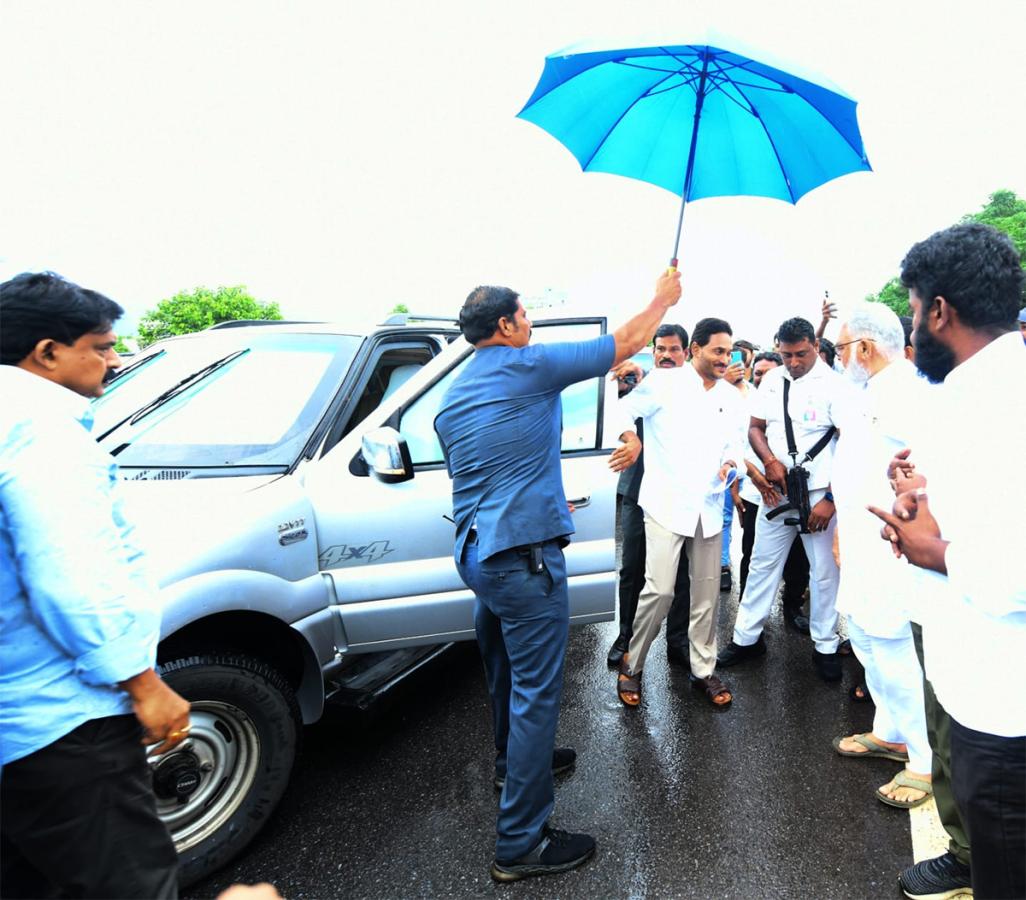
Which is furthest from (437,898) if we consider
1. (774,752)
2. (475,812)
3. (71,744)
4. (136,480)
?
(136,480)

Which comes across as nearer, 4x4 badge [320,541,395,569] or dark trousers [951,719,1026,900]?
dark trousers [951,719,1026,900]

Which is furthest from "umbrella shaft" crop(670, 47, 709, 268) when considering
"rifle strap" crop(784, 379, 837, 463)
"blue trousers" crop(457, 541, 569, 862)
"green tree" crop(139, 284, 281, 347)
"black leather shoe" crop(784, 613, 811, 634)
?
"green tree" crop(139, 284, 281, 347)

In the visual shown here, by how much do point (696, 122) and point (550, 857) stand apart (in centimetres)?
300

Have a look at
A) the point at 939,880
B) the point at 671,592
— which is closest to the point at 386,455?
the point at 671,592

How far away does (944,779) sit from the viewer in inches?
84.4

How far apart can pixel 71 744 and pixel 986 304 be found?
2246mm

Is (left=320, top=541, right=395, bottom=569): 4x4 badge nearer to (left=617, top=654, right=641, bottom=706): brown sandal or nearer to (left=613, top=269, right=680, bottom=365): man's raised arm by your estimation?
(left=613, top=269, right=680, bottom=365): man's raised arm

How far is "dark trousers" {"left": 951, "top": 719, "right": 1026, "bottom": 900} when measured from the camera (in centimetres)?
143

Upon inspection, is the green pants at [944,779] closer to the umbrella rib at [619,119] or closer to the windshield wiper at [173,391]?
the umbrella rib at [619,119]

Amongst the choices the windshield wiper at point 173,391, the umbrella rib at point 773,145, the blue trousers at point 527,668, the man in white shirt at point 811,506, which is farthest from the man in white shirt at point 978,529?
the windshield wiper at point 173,391

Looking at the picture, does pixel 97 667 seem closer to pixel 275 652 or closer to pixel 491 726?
pixel 275 652

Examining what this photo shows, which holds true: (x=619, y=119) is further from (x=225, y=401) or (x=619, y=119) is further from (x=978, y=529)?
(x=978, y=529)

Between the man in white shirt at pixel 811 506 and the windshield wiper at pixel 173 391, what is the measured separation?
3174 mm

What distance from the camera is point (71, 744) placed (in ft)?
4.07
